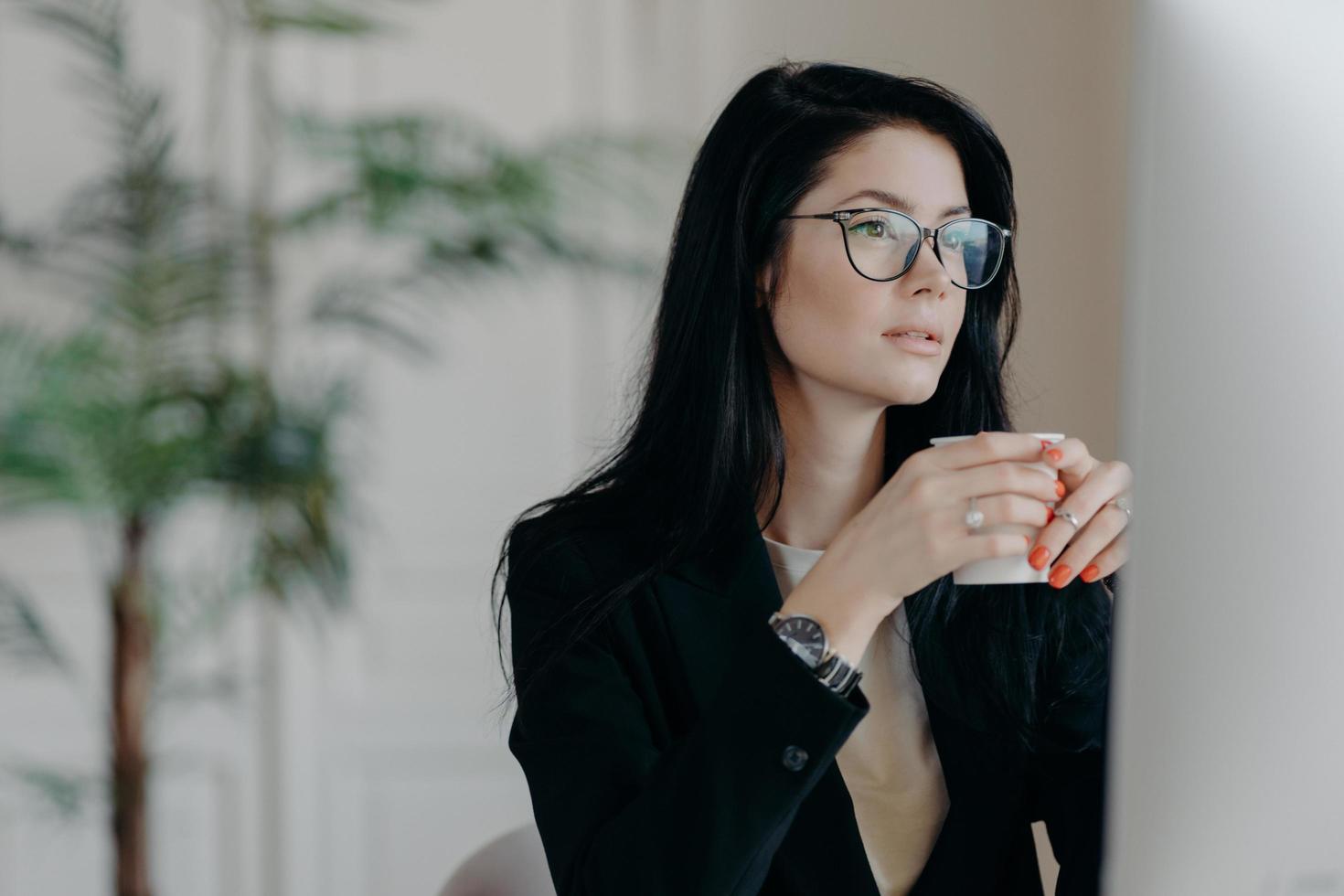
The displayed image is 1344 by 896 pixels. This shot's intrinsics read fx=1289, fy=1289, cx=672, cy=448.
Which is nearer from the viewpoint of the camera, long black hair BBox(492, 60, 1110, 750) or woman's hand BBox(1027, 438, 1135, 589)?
woman's hand BBox(1027, 438, 1135, 589)

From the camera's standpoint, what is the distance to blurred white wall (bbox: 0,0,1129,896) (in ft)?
8.60

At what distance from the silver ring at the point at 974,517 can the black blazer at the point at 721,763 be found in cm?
13

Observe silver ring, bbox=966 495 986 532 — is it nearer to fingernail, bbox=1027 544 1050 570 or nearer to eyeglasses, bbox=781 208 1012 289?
fingernail, bbox=1027 544 1050 570

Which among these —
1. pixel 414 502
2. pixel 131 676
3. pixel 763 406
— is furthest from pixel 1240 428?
pixel 414 502

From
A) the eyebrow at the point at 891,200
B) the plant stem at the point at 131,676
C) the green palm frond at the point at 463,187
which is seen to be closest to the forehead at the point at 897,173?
the eyebrow at the point at 891,200

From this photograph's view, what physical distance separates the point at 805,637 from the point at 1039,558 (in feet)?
0.52

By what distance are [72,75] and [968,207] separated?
2.05 m

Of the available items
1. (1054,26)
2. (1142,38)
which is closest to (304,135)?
(1054,26)

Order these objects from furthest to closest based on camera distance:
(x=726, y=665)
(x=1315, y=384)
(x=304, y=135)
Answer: (x=304, y=135) < (x=726, y=665) < (x=1315, y=384)

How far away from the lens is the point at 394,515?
2736 mm

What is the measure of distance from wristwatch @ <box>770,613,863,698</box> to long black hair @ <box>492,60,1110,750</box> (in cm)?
28

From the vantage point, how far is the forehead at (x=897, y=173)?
3.59 feet

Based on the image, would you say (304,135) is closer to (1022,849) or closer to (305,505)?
(305,505)

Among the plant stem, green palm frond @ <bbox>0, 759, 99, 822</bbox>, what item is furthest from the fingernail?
green palm frond @ <bbox>0, 759, 99, 822</bbox>
